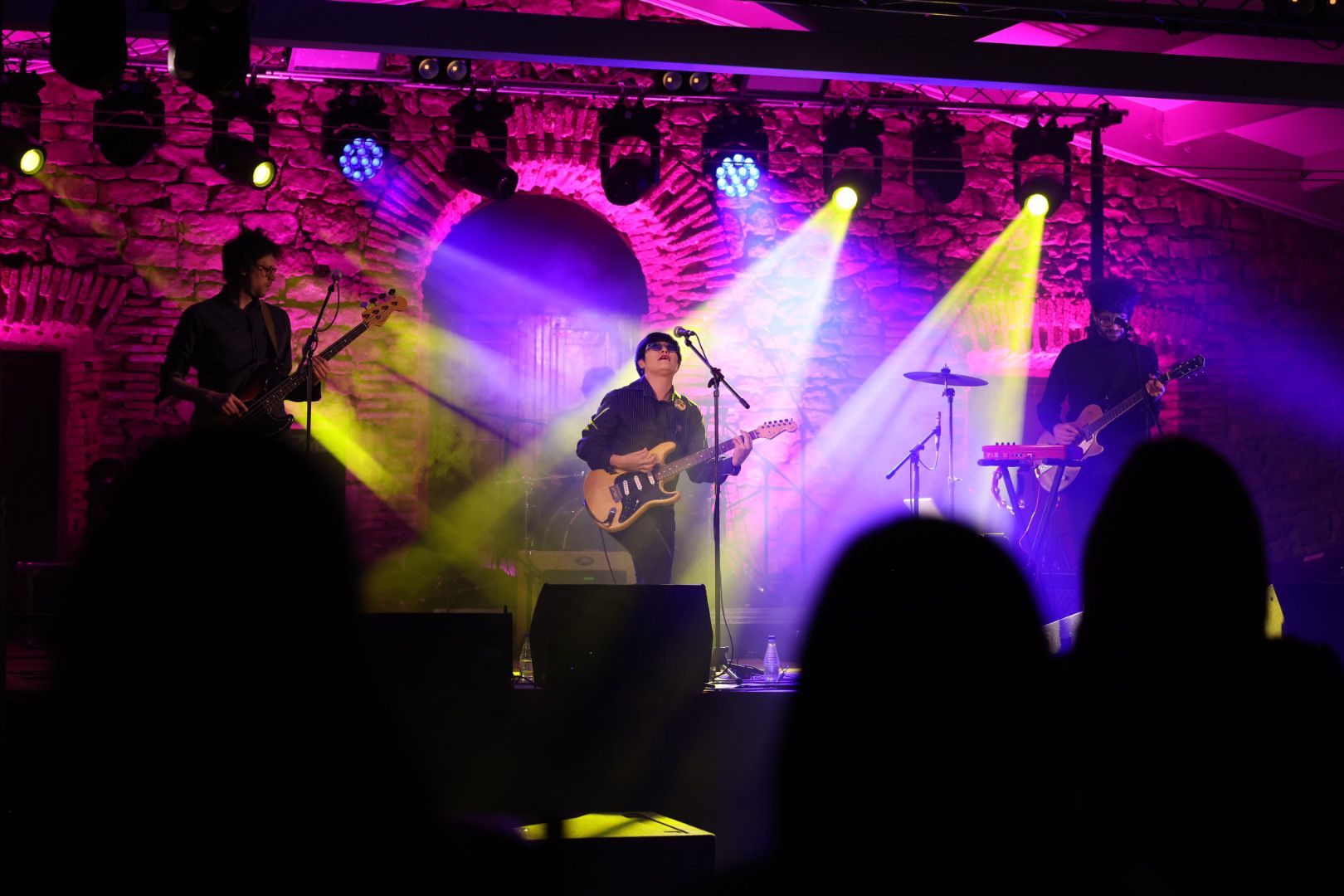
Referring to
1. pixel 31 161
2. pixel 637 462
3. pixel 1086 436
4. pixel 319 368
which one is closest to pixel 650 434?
pixel 637 462

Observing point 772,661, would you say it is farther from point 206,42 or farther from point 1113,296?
point 206,42

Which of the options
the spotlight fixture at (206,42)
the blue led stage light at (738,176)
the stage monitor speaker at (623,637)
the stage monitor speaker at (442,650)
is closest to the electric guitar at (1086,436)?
the blue led stage light at (738,176)

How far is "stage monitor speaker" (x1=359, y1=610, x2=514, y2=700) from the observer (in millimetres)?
3701

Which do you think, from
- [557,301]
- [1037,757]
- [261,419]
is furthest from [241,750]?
[557,301]

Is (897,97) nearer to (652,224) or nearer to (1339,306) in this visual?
(652,224)

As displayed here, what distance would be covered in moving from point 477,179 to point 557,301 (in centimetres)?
115

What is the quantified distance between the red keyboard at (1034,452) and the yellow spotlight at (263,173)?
14.3ft

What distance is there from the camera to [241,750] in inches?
56.9

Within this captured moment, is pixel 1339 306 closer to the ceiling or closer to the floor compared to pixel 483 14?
closer to the floor

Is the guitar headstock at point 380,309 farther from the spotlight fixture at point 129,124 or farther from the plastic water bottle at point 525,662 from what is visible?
the plastic water bottle at point 525,662

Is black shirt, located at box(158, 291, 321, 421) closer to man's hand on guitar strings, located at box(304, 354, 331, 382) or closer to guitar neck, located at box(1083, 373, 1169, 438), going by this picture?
man's hand on guitar strings, located at box(304, 354, 331, 382)

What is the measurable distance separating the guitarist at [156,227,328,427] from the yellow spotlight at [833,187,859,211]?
362cm

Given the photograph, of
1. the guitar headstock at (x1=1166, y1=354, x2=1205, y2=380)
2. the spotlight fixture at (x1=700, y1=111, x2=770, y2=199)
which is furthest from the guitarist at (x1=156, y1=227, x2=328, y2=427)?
the guitar headstock at (x1=1166, y1=354, x2=1205, y2=380)

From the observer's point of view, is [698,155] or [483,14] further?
[698,155]
